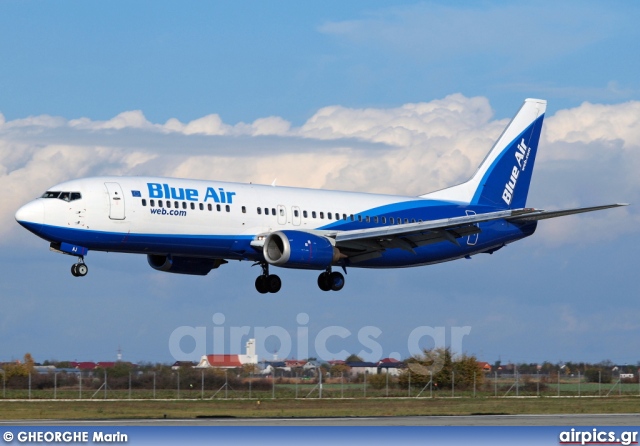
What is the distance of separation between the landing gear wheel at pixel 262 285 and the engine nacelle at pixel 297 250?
4.46 metres

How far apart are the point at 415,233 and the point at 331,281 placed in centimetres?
494

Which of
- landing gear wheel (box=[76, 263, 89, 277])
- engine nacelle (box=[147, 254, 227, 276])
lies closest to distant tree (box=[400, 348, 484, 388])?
engine nacelle (box=[147, 254, 227, 276])

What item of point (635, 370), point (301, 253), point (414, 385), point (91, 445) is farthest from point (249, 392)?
point (91, 445)

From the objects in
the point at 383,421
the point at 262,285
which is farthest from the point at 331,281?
the point at 383,421

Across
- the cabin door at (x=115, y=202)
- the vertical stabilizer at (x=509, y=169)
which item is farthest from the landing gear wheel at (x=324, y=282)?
the cabin door at (x=115, y=202)

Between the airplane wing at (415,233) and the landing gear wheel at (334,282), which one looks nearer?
the airplane wing at (415,233)

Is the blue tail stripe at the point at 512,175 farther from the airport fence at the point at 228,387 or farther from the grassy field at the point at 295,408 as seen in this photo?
the grassy field at the point at 295,408

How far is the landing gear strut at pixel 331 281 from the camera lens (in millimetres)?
60875

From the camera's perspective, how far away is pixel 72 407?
57.7m

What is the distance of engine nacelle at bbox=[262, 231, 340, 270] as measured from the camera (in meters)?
55.6

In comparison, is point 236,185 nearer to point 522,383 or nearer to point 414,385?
point 414,385

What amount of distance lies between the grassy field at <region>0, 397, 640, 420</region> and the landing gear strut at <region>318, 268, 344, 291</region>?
561 cm

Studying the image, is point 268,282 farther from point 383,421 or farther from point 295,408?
point 383,421

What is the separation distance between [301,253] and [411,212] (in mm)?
9735
